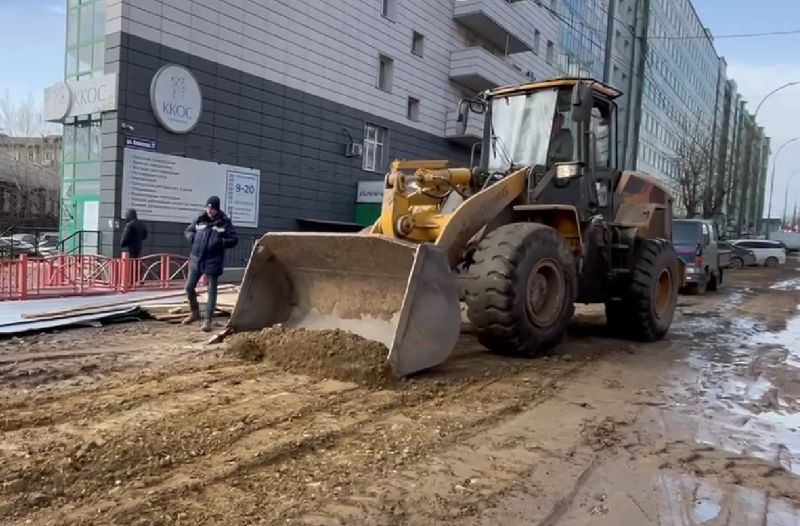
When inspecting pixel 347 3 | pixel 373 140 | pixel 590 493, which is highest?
pixel 347 3

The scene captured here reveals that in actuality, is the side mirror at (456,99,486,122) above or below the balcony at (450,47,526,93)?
below

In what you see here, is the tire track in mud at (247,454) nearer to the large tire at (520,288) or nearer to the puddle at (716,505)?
the large tire at (520,288)

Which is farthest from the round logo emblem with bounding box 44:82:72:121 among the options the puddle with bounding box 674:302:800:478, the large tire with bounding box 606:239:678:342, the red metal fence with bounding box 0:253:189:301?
the puddle with bounding box 674:302:800:478

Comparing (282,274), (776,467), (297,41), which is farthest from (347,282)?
(297,41)

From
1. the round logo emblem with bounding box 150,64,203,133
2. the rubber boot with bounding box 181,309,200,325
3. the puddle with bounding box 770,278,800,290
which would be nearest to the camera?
the rubber boot with bounding box 181,309,200,325

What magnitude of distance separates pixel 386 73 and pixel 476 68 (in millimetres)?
4332

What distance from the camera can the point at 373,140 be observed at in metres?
23.8

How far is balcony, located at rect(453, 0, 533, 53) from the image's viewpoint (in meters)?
27.0

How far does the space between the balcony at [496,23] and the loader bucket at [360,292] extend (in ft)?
73.9

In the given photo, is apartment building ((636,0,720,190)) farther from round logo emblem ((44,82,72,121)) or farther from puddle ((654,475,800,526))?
puddle ((654,475,800,526))

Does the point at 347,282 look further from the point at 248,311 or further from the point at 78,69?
the point at 78,69

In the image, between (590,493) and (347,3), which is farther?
(347,3)

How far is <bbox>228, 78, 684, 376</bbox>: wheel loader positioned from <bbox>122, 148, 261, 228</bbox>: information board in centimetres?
806

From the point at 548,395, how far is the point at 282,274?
10.2ft
